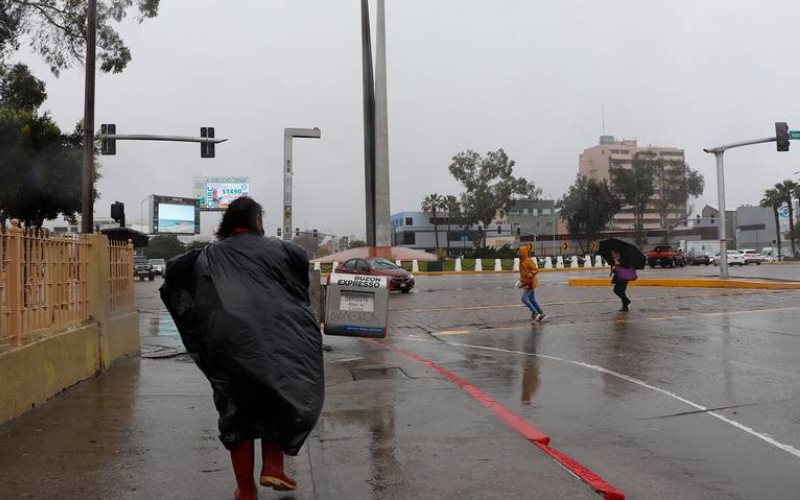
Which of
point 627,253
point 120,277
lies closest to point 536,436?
point 120,277

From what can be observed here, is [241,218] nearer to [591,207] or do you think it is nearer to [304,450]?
[304,450]

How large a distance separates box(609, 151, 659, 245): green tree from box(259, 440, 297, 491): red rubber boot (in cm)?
7755

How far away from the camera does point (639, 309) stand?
16.2 metres

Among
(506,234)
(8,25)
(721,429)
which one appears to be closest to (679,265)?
(8,25)

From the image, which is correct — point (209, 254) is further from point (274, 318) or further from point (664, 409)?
point (664, 409)

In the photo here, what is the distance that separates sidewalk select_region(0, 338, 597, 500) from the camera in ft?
13.3

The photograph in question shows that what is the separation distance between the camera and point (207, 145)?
2559 centimetres

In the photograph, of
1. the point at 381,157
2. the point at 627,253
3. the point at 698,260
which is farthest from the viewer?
the point at 698,260

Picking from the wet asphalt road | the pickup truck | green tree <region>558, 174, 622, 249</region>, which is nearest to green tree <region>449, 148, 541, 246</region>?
green tree <region>558, 174, 622, 249</region>

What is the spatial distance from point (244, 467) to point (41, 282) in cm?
369

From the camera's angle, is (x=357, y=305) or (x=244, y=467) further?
(x=357, y=305)

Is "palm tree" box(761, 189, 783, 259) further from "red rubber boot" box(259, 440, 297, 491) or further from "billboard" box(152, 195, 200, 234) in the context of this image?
"red rubber boot" box(259, 440, 297, 491)

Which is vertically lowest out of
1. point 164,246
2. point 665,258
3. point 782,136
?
point 665,258

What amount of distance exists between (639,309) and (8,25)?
20.1m
